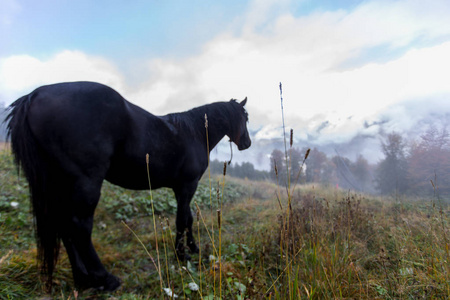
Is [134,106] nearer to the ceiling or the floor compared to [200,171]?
nearer to the ceiling

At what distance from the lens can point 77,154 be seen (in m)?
1.98

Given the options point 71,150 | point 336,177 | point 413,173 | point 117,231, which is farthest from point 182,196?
point 336,177

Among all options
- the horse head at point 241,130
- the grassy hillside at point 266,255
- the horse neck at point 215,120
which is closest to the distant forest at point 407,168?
the grassy hillside at point 266,255

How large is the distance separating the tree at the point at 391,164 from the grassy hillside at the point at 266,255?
1137mm

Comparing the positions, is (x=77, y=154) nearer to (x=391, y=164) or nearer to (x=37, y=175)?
(x=37, y=175)

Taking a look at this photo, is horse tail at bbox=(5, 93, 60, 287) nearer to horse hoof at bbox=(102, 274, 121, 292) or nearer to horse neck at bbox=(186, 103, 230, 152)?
horse hoof at bbox=(102, 274, 121, 292)

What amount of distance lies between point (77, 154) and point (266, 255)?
262 cm

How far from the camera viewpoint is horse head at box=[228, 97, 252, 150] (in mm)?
3912

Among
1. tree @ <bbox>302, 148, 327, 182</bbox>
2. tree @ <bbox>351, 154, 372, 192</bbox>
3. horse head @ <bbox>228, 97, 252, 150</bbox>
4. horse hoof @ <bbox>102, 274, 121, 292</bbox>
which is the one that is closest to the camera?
horse hoof @ <bbox>102, 274, 121, 292</bbox>

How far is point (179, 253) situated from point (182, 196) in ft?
2.66

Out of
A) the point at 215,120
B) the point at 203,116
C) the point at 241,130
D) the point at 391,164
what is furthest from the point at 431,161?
the point at 203,116

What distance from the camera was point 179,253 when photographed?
9.48 ft

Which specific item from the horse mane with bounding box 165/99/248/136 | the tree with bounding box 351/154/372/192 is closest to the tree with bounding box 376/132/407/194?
the tree with bounding box 351/154/372/192

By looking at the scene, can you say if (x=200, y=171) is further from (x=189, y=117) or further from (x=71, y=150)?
(x=71, y=150)
